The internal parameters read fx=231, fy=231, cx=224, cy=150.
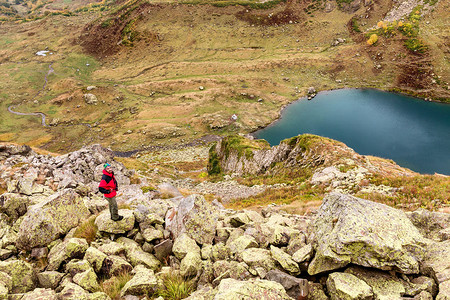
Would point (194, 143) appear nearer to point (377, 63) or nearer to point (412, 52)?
point (377, 63)

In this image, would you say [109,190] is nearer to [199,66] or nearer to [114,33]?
[199,66]

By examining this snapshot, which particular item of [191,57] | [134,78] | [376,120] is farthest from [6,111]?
[376,120]

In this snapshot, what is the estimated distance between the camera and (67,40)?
187125mm

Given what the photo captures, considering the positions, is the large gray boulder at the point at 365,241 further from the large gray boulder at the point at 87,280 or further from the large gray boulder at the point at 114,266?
the large gray boulder at the point at 87,280

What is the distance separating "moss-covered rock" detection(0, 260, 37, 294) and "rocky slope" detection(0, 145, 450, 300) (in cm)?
4

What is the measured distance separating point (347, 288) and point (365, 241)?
1959 mm

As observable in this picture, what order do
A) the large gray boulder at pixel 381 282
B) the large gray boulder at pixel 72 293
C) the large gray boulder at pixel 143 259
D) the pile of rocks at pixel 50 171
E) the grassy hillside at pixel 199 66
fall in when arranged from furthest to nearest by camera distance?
1. the grassy hillside at pixel 199 66
2. the pile of rocks at pixel 50 171
3. the large gray boulder at pixel 143 259
4. the large gray boulder at pixel 72 293
5. the large gray boulder at pixel 381 282

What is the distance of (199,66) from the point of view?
141 metres

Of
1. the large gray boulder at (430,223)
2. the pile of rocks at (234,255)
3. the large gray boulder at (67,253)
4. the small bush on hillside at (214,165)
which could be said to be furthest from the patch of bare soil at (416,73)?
the large gray boulder at (67,253)

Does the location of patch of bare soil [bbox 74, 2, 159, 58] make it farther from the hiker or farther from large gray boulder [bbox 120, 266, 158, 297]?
large gray boulder [bbox 120, 266, 158, 297]

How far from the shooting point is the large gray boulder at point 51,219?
42.3 feet

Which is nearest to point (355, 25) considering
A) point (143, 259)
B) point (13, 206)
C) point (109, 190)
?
point (109, 190)

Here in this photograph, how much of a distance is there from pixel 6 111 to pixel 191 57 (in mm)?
107079

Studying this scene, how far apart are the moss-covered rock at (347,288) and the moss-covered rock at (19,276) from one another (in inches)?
509
